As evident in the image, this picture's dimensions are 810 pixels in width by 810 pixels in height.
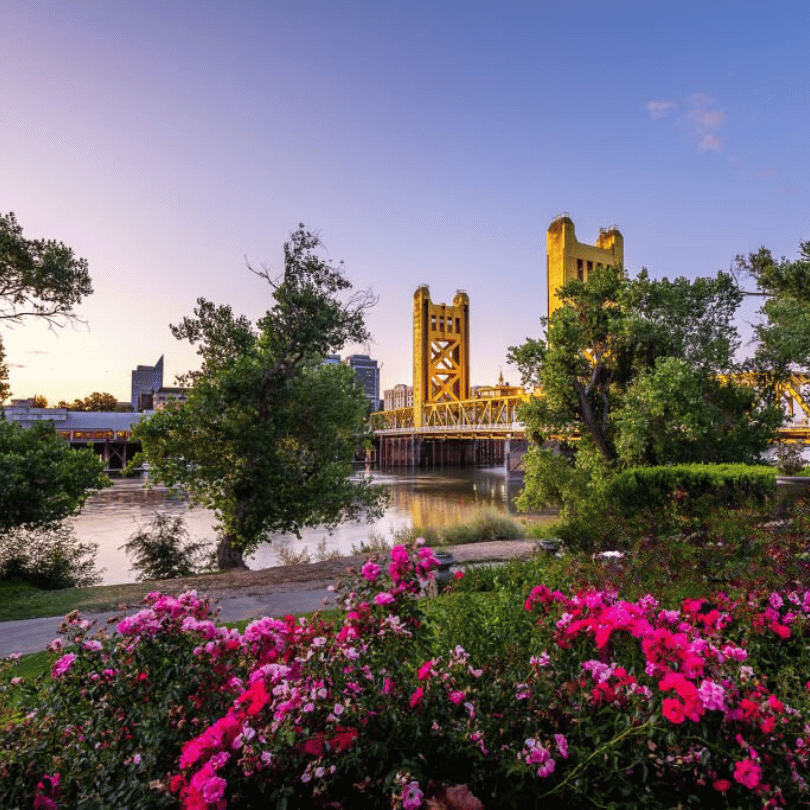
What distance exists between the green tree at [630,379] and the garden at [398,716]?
13342 mm

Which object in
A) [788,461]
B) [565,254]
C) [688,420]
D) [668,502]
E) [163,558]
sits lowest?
[163,558]

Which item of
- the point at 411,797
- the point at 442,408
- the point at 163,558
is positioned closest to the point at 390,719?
the point at 411,797

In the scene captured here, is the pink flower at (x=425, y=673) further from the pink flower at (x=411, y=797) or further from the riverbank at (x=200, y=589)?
the riverbank at (x=200, y=589)

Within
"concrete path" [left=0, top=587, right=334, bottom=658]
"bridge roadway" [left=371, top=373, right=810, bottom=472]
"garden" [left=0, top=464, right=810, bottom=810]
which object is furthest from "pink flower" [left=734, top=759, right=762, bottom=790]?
"bridge roadway" [left=371, top=373, right=810, bottom=472]

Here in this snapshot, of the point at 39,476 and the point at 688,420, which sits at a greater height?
the point at 688,420

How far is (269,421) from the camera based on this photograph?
1337 cm

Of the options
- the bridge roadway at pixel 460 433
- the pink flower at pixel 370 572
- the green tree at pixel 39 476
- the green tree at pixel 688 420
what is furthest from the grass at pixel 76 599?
the bridge roadway at pixel 460 433

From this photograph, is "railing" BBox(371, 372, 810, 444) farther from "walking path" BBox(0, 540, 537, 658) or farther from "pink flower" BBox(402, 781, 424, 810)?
"pink flower" BBox(402, 781, 424, 810)

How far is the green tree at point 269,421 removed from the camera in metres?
12.9

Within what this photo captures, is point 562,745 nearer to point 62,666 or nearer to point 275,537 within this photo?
point 62,666

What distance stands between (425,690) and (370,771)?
43 centimetres

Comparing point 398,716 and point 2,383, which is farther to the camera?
point 2,383

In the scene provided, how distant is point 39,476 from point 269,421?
195 inches

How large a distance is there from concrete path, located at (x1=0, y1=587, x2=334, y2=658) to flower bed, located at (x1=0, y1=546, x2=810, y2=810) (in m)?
3.92
